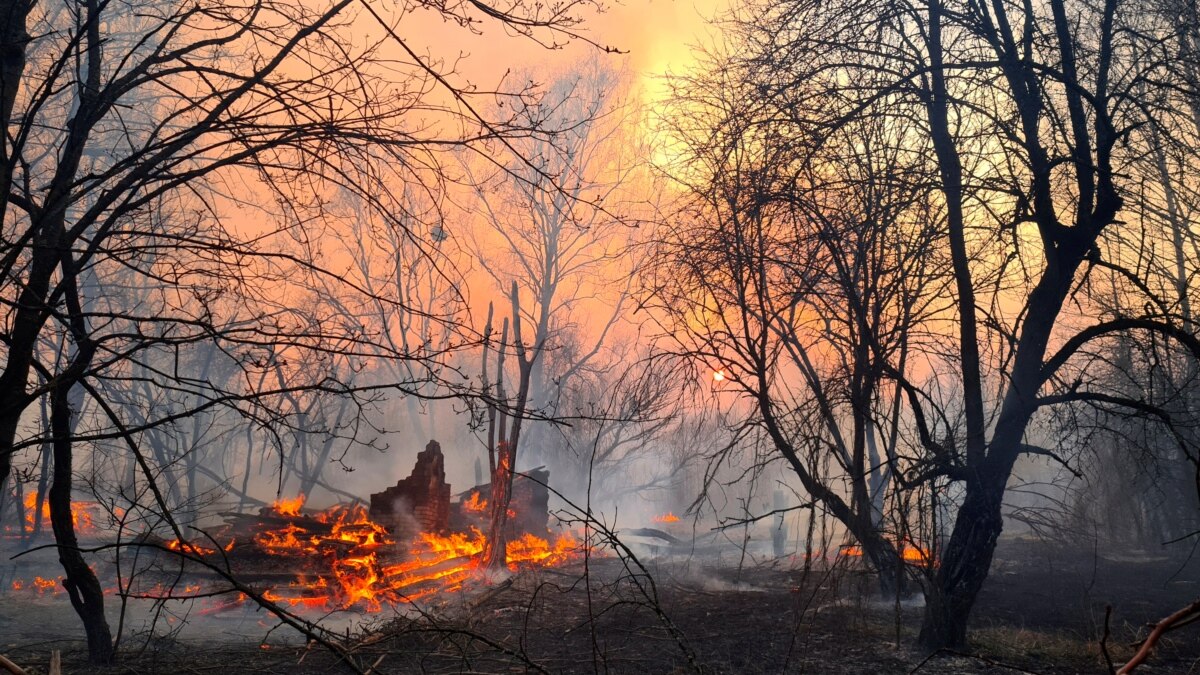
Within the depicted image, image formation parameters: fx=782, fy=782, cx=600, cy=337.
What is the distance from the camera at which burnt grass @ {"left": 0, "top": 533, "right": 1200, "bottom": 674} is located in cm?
579

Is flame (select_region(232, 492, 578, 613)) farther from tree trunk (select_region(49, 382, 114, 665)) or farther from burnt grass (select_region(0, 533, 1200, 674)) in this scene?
tree trunk (select_region(49, 382, 114, 665))

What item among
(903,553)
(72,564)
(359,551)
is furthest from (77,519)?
(903,553)

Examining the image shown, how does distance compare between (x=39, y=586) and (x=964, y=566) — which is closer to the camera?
(x=964, y=566)

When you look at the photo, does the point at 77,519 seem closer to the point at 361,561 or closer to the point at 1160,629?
the point at 361,561

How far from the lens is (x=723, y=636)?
24.7 feet

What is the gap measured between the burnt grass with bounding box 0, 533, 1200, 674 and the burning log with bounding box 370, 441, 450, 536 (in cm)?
208

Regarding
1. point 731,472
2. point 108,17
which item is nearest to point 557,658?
point 108,17

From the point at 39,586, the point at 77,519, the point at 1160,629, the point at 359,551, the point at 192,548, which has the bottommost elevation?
the point at 39,586

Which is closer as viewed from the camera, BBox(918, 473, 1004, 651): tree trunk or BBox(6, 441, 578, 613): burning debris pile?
BBox(918, 473, 1004, 651): tree trunk

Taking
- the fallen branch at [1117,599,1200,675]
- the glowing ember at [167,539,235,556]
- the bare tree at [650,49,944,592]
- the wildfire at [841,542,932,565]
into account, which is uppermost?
the bare tree at [650,49,944,592]

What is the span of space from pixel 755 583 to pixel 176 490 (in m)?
19.8

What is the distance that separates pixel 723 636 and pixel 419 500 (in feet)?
26.6

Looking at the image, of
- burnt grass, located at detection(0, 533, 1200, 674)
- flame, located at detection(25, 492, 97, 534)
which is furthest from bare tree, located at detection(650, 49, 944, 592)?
flame, located at detection(25, 492, 97, 534)

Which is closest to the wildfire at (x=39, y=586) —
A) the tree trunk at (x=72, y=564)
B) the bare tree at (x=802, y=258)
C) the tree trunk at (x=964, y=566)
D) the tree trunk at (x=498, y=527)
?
the tree trunk at (x=498, y=527)
